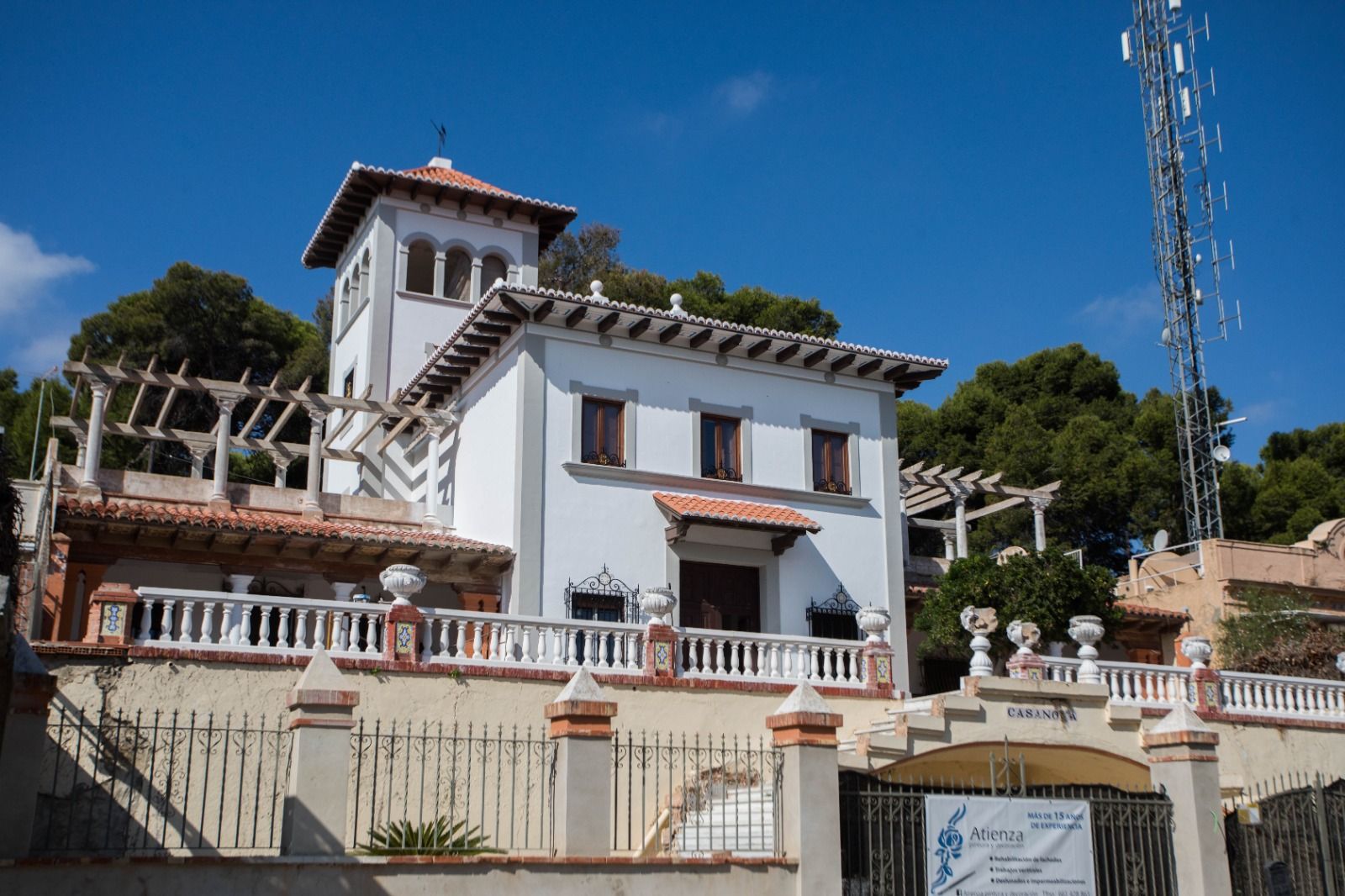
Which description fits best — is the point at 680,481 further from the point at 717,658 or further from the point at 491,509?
the point at 717,658

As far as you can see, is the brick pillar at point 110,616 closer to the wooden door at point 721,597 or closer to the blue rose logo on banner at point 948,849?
the blue rose logo on banner at point 948,849

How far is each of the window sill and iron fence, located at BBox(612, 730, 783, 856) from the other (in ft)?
19.6

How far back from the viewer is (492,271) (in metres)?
32.8

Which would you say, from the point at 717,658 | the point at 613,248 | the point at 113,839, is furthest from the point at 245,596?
the point at 613,248

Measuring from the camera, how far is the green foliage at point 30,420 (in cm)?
3531

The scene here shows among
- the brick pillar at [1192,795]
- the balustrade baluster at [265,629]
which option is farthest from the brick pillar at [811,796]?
the balustrade baluster at [265,629]

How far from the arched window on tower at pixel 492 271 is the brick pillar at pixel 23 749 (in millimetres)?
20853

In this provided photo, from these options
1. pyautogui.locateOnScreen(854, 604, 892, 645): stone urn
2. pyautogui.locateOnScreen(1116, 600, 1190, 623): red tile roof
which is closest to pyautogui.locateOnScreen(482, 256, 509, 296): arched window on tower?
pyautogui.locateOnScreen(854, 604, 892, 645): stone urn

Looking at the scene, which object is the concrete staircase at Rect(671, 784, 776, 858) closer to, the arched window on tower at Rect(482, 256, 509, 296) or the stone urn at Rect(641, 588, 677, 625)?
the stone urn at Rect(641, 588, 677, 625)

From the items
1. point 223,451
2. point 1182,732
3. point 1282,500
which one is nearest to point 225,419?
point 223,451

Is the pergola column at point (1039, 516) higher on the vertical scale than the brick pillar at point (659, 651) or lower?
higher

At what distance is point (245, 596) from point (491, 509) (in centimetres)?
713

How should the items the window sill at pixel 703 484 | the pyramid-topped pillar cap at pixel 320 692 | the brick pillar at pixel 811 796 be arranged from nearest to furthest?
the pyramid-topped pillar cap at pixel 320 692 → the brick pillar at pixel 811 796 → the window sill at pixel 703 484

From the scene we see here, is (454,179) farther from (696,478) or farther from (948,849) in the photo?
(948,849)
